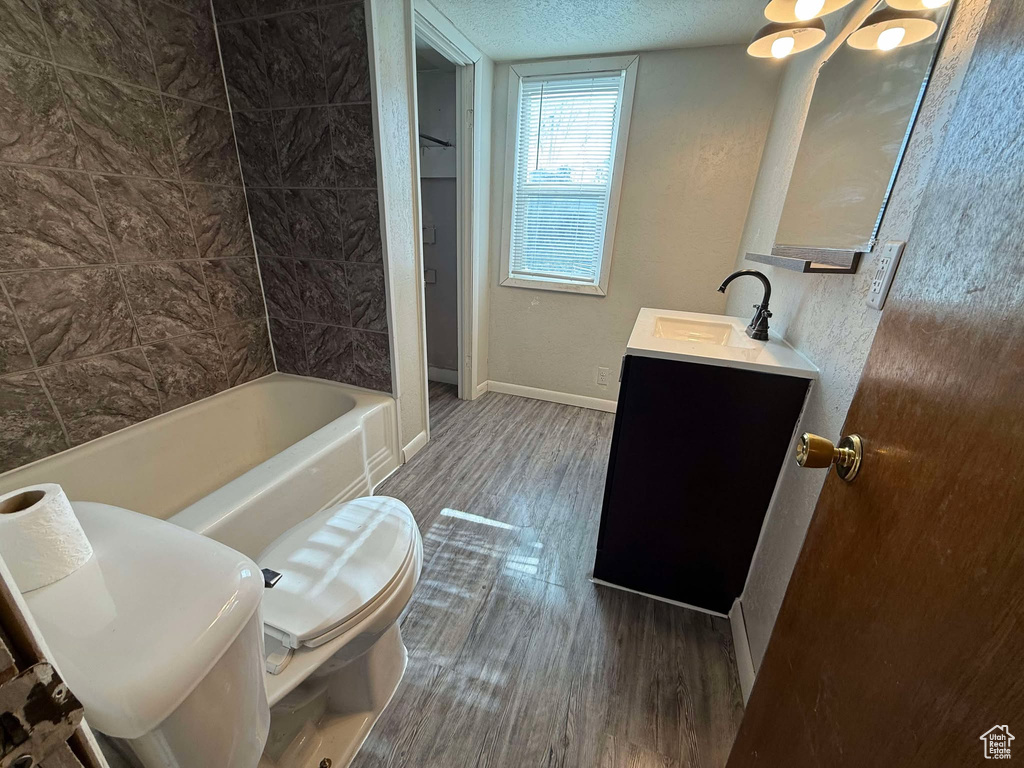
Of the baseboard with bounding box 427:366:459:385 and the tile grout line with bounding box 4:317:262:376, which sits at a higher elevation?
the tile grout line with bounding box 4:317:262:376

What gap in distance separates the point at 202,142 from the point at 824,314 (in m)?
2.48

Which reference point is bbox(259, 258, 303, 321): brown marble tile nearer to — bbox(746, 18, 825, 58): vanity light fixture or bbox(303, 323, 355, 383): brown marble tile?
bbox(303, 323, 355, 383): brown marble tile

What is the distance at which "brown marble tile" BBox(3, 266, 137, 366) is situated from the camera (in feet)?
4.17

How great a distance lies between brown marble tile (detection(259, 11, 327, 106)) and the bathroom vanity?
1673 mm

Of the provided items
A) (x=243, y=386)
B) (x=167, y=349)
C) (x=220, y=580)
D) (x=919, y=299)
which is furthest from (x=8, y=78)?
(x=919, y=299)

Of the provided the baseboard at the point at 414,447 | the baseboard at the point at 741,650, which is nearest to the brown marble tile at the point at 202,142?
the baseboard at the point at 414,447

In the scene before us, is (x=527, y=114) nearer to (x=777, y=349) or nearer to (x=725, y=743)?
(x=777, y=349)

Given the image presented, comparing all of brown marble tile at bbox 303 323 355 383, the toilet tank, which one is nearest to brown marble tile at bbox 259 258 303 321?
brown marble tile at bbox 303 323 355 383

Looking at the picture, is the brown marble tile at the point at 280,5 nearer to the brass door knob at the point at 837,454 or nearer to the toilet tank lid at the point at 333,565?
the toilet tank lid at the point at 333,565

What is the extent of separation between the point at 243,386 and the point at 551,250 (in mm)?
2097

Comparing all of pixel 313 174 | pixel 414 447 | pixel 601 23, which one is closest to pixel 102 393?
pixel 313 174

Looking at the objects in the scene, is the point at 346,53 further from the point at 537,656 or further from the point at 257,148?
the point at 537,656

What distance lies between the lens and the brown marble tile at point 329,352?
6.58ft

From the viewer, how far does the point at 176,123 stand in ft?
5.22
